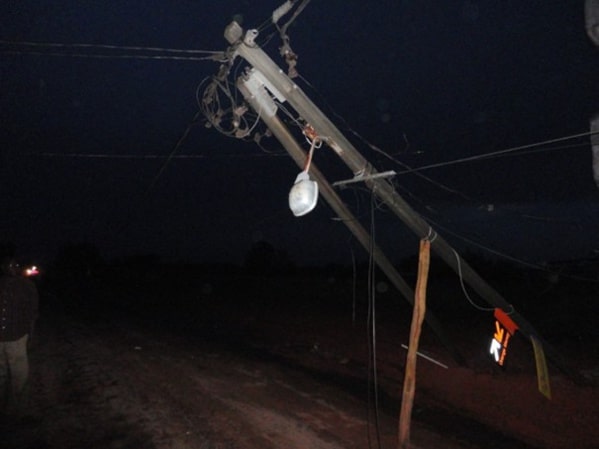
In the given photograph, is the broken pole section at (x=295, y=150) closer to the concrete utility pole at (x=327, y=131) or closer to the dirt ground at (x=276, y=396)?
the concrete utility pole at (x=327, y=131)

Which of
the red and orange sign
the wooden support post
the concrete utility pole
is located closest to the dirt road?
the wooden support post

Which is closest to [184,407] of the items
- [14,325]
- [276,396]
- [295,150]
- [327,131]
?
[276,396]

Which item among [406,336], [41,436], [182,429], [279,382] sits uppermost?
[406,336]

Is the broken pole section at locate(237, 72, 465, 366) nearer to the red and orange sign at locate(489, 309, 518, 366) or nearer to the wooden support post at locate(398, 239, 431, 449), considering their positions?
the wooden support post at locate(398, 239, 431, 449)

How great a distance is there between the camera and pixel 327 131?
21.7ft

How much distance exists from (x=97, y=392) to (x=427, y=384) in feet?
23.5

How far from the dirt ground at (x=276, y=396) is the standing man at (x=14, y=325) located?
52 cm

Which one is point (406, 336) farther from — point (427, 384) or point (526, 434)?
point (526, 434)

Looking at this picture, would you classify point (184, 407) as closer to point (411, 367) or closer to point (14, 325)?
point (14, 325)

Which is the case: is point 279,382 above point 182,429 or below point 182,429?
above

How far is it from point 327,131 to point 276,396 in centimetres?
563

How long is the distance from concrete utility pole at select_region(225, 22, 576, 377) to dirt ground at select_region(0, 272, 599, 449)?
2.39 metres

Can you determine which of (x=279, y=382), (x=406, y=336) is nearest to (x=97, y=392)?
(x=279, y=382)

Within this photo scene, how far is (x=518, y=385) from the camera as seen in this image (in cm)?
1100
